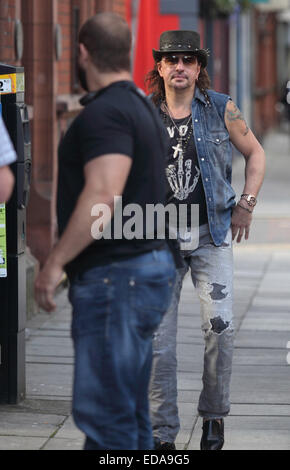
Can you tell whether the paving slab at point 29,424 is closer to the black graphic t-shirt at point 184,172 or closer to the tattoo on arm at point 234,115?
the black graphic t-shirt at point 184,172

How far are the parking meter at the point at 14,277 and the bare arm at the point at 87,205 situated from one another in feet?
6.94

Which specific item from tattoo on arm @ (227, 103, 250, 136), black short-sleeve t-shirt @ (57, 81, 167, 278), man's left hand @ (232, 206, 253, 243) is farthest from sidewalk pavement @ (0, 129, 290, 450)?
black short-sleeve t-shirt @ (57, 81, 167, 278)

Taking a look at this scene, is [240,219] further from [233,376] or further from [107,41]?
[233,376]

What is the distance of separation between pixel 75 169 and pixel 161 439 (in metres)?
1.65

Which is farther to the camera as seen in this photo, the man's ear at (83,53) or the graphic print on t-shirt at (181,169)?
the graphic print on t-shirt at (181,169)

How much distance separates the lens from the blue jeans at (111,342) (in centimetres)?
413

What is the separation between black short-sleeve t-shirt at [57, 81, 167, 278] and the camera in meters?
4.05

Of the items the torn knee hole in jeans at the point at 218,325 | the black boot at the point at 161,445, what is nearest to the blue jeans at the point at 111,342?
the black boot at the point at 161,445

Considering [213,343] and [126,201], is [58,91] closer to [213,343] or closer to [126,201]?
[213,343]

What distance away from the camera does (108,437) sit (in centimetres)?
417

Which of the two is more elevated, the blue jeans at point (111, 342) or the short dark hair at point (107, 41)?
the short dark hair at point (107, 41)

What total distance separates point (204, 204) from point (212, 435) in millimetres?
1067
